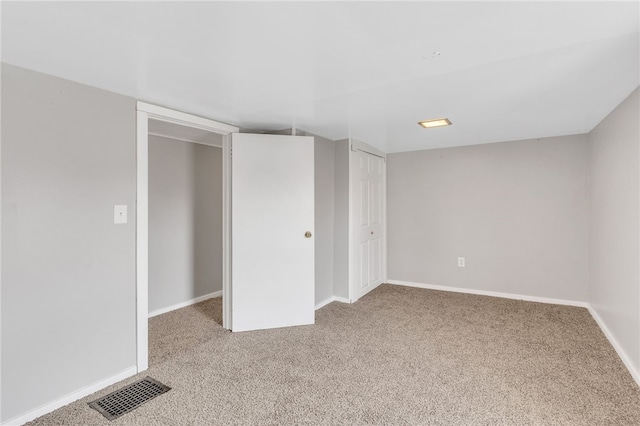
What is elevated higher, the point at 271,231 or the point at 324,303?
the point at 271,231

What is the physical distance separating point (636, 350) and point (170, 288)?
4.14 m

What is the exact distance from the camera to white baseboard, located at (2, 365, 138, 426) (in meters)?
1.77

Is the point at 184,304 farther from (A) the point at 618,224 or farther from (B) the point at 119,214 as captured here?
(A) the point at 618,224

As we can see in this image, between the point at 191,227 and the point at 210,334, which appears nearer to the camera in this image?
the point at 210,334

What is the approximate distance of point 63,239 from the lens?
6.37 ft

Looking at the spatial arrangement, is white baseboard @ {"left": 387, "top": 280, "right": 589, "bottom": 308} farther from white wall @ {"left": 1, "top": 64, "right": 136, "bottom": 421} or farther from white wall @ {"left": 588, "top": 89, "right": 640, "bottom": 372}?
white wall @ {"left": 1, "top": 64, "right": 136, "bottom": 421}

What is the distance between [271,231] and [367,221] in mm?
1585

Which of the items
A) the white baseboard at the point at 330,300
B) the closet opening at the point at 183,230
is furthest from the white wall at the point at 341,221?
the closet opening at the point at 183,230

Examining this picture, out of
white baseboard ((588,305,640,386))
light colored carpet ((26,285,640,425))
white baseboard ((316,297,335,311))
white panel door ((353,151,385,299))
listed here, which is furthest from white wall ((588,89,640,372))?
white baseboard ((316,297,335,311))

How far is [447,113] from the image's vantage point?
2.78 meters

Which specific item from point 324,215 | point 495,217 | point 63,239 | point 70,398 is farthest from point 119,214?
point 495,217

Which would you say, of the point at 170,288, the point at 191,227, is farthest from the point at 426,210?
the point at 170,288

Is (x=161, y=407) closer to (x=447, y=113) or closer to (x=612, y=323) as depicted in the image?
(x=447, y=113)

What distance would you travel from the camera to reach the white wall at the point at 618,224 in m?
2.22
